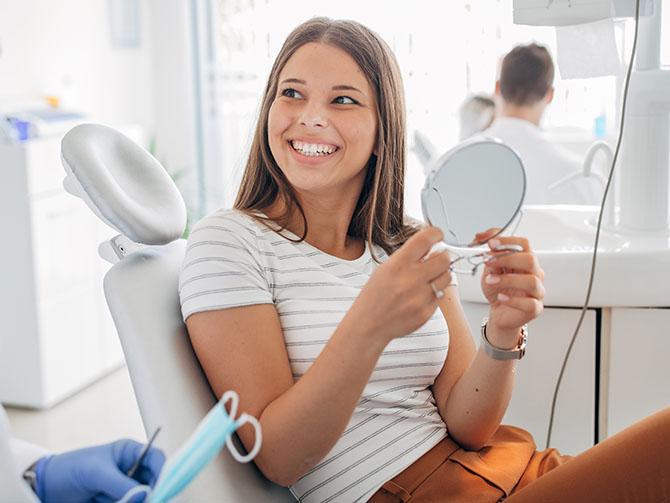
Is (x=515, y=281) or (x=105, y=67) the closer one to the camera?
(x=515, y=281)

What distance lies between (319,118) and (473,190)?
298 millimetres

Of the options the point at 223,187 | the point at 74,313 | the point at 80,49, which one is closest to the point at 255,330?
the point at 74,313

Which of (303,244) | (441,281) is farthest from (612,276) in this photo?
(441,281)

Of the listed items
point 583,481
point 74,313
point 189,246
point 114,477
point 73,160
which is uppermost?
point 73,160

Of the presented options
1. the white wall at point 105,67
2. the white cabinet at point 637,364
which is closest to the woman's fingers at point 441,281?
the white cabinet at point 637,364

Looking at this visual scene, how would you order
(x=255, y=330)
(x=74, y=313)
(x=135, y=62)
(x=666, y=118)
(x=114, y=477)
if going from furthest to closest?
(x=135, y=62)
(x=74, y=313)
(x=666, y=118)
(x=255, y=330)
(x=114, y=477)

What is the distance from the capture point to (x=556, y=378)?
1768 millimetres

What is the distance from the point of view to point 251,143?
146 centimetres

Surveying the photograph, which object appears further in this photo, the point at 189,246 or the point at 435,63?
the point at 435,63

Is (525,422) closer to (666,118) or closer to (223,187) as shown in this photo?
(666,118)

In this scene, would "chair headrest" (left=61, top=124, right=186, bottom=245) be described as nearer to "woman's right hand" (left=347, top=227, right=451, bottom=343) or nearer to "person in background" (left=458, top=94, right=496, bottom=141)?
"woman's right hand" (left=347, top=227, right=451, bottom=343)

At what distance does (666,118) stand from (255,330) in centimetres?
102

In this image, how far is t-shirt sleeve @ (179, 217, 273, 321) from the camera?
1.21m

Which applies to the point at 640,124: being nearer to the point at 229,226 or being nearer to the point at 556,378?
the point at 556,378
